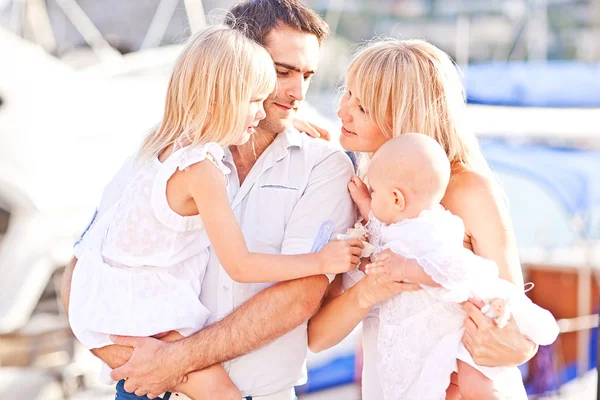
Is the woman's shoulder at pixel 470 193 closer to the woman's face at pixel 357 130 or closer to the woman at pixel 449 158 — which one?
the woman at pixel 449 158

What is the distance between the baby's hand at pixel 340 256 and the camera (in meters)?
2.16

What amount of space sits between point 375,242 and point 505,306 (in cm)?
43

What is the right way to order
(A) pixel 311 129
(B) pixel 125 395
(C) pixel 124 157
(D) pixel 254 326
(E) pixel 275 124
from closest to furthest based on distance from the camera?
(D) pixel 254 326 → (B) pixel 125 395 → (E) pixel 275 124 → (A) pixel 311 129 → (C) pixel 124 157

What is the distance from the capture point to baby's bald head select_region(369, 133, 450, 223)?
2.07m

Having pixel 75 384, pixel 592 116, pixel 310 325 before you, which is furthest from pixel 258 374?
pixel 592 116

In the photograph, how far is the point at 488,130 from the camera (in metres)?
7.14

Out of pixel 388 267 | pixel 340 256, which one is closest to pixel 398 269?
pixel 388 267

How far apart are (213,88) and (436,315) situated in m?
0.89

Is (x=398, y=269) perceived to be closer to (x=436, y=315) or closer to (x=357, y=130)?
(x=436, y=315)

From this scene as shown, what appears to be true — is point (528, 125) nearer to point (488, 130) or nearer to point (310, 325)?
point (488, 130)

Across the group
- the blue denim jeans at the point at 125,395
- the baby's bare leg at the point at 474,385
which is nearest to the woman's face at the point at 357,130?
the baby's bare leg at the point at 474,385

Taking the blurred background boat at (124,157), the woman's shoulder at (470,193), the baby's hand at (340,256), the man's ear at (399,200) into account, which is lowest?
the blurred background boat at (124,157)

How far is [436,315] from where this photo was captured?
2.15 m

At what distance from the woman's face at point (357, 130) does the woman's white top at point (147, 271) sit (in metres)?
0.41
